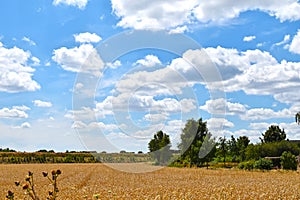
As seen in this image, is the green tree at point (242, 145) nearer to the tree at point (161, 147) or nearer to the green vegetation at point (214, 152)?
the green vegetation at point (214, 152)

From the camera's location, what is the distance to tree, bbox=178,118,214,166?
226ft

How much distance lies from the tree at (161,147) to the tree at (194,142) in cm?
433

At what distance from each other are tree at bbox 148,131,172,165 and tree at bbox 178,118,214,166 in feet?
14.2

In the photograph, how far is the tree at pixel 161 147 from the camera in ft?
261

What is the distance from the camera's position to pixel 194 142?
236 feet

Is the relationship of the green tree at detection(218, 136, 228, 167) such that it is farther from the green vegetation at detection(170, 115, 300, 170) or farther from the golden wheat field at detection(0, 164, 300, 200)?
the golden wheat field at detection(0, 164, 300, 200)

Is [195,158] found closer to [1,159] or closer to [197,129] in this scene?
[197,129]

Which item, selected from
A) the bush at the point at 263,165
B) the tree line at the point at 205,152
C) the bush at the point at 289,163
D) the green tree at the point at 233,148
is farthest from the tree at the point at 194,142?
the green tree at the point at 233,148

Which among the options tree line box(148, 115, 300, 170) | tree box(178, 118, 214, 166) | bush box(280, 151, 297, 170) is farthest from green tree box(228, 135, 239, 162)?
bush box(280, 151, 297, 170)

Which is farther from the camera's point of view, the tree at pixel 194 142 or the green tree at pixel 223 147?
the green tree at pixel 223 147

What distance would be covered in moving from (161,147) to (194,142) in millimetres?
→ 13710

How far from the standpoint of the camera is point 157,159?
80750 millimetres

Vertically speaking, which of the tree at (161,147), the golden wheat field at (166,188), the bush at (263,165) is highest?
the tree at (161,147)

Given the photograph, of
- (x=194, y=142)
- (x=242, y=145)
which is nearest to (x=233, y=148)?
(x=242, y=145)
